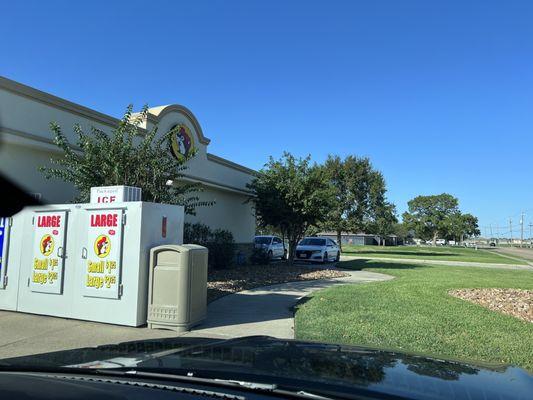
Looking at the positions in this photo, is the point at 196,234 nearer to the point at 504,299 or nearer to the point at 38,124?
the point at 38,124

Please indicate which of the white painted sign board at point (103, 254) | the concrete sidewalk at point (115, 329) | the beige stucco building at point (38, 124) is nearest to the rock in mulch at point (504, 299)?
the concrete sidewalk at point (115, 329)

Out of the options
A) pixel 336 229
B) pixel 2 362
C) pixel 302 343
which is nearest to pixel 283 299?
pixel 302 343

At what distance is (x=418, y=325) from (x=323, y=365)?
6550 millimetres

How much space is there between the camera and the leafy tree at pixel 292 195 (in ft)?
72.8

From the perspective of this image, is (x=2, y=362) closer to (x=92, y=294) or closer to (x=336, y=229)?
(x=92, y=294)

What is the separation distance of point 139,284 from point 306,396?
700cm

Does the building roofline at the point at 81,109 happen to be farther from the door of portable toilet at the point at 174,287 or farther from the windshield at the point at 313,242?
the windshield at the point at 313,242

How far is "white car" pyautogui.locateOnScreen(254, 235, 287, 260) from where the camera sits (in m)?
26.1

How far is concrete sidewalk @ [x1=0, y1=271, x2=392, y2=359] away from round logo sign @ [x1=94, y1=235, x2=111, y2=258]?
128cm

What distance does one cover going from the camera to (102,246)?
921 cm

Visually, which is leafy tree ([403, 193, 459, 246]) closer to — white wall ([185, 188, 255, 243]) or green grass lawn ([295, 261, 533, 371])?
white wall ([185, 188, 255, 243])

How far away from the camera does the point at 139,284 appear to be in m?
8.80

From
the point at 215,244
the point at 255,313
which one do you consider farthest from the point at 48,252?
the point at 215,244

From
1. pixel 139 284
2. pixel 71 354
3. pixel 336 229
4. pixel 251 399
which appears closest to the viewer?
pixel 251 399
